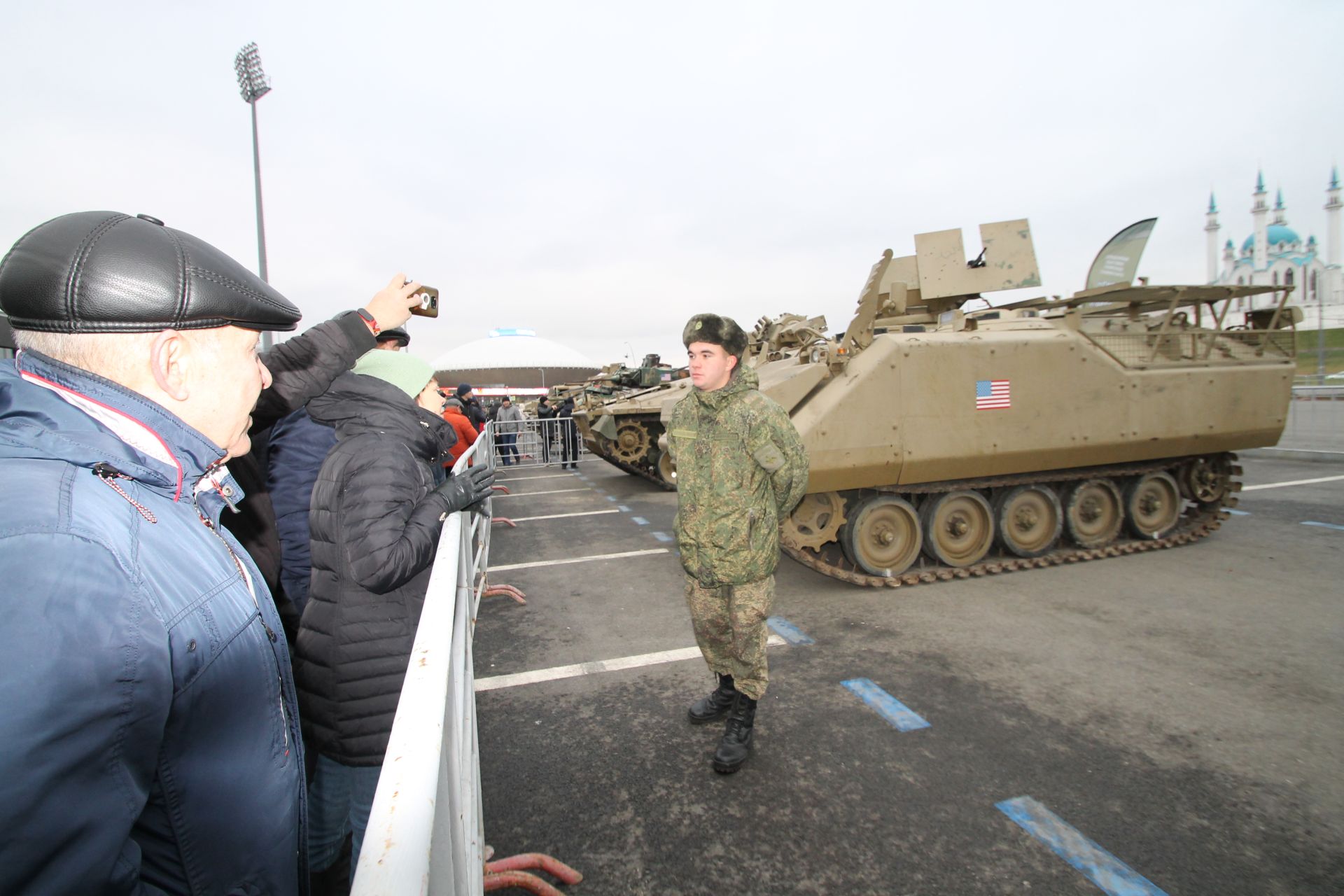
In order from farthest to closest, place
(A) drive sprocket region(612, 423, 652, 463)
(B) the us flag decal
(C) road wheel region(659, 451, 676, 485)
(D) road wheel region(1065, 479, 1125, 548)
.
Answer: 1. (A) drive sprocket region(612, 423, 652, 463)
2. (C) road wheel region(659, 451, 676, 485)
3. (D) road wheel region(1065, 479, 1125, 548)
4. (B) the us flag decal

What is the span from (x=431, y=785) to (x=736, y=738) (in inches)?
96.2

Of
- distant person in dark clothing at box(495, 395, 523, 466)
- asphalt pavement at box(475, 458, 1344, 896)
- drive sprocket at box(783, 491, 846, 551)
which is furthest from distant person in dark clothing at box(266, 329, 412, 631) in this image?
distant person in dark clothing at box(495, 395, 523, 466)

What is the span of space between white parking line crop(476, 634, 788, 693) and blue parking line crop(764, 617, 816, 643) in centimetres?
10

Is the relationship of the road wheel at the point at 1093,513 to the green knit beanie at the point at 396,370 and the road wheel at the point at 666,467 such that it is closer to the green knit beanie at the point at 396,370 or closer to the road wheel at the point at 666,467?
the road wheel at the point at 666,467

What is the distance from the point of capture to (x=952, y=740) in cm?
339

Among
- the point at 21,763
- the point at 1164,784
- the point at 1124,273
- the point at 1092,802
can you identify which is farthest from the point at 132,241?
the point at 1124,273

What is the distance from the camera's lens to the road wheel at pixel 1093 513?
258 inches

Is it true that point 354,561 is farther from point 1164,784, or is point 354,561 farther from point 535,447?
point 535,447

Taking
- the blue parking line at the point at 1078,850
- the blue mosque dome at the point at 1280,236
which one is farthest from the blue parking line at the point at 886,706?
the blue mosque dome at the point at 1280,236

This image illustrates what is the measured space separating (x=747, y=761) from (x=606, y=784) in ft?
2.18

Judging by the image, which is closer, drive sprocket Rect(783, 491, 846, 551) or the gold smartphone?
the gold smartphone

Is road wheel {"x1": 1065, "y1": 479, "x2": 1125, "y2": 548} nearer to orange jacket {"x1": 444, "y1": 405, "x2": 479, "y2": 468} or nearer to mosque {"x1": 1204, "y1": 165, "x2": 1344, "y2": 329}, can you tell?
orange jacket {"x1": 444, "y1": 405, "x2": 479, "y2": 468}

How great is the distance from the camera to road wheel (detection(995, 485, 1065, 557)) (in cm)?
633

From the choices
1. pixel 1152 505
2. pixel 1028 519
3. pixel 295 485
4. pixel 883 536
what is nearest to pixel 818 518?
pixel 883 536
